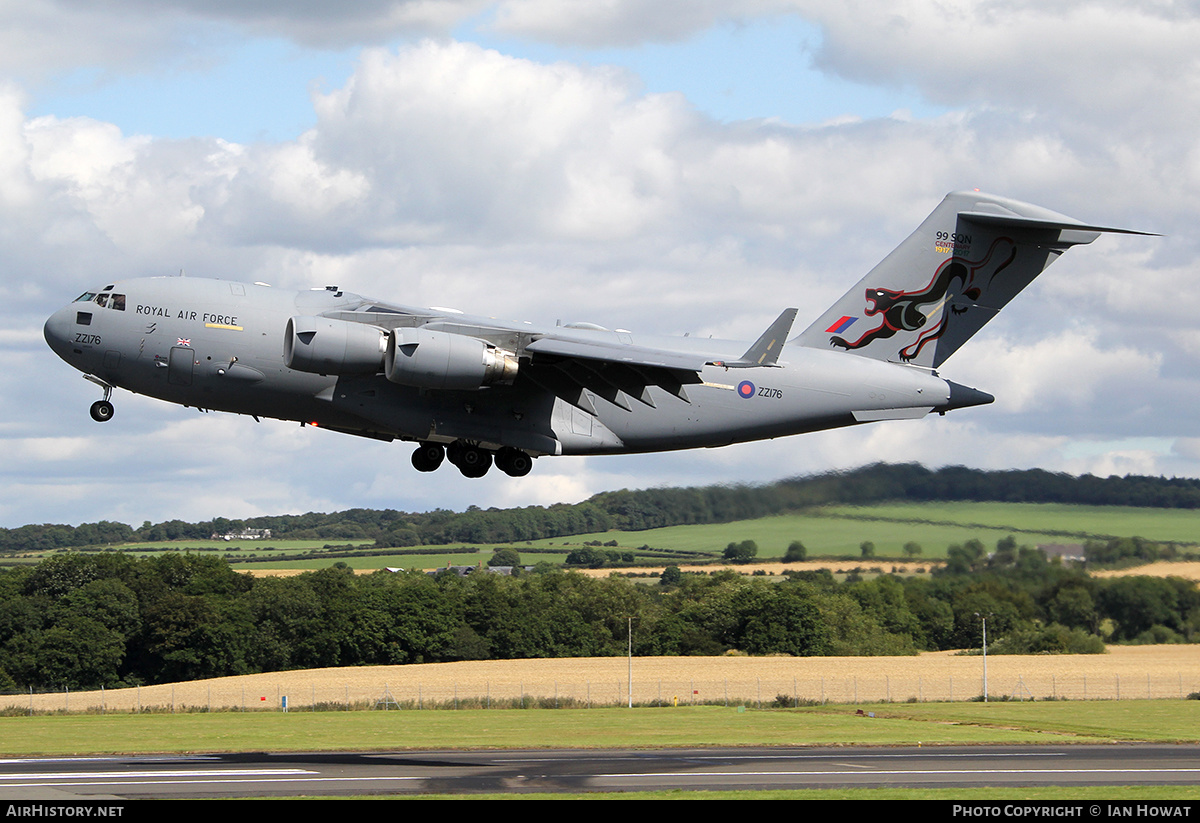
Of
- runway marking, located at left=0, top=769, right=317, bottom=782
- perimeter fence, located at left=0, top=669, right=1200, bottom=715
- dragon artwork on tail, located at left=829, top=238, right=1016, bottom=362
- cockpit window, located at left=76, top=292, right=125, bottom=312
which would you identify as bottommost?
perimeter fence, located at left=0, top=669, right=1200, bottom=715

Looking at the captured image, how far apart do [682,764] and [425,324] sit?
31.3 ft

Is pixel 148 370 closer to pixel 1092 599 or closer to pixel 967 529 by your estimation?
pixel 967 529

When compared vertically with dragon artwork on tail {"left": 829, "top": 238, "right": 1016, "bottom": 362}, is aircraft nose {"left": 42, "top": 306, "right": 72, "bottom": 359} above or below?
below

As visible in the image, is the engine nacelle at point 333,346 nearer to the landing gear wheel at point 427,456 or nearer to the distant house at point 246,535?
the landing gear wheel at point 427,456

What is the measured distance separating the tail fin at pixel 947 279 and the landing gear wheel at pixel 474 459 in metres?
5.73

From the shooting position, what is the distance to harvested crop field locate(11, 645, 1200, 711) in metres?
43.4

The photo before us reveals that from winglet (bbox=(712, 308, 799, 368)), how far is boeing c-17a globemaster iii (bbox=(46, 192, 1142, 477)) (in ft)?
0.10

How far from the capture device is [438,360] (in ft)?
A: 62.5

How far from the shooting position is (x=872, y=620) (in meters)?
44.9

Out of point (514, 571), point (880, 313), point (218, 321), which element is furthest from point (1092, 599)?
point (514, 571)

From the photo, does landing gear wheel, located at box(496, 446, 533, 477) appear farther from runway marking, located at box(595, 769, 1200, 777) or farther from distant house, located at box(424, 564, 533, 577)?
distant house, located at box(424, 564, 533, 577)

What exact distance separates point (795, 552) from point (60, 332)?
15.3 m

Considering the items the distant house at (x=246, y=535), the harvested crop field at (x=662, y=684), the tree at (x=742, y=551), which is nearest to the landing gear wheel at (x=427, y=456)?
the tree at (x=742, y=551)

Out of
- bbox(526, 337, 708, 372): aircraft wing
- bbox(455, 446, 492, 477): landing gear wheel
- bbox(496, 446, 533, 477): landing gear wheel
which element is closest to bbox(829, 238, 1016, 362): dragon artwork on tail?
bbox(526, 337, 708, 372): aircraft wing
